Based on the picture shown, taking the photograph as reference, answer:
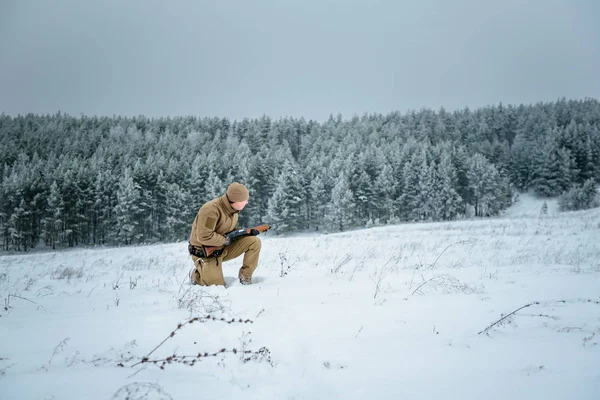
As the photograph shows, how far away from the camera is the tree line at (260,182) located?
156 feet

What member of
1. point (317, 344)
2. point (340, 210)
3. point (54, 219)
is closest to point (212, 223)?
point (317, 344)

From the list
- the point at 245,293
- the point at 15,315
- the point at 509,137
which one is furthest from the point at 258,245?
the point at 509,137

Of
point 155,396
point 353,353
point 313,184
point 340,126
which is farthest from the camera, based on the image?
point 340,126

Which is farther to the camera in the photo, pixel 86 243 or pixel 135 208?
pixel 86 243

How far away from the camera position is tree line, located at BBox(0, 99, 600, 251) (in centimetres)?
4750

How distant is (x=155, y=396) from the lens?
61.1 inches

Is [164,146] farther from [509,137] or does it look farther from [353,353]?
[509,137]

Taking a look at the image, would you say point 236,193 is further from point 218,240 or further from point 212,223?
point 218,240

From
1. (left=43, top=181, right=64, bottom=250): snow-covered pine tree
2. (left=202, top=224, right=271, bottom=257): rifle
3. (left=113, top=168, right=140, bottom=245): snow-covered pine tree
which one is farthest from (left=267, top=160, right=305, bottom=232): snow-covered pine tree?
(left=202, top=224, right=271, bottom=257): rifle

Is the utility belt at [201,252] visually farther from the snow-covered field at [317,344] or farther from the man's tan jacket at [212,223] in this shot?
the snow-covered field at [317,344]

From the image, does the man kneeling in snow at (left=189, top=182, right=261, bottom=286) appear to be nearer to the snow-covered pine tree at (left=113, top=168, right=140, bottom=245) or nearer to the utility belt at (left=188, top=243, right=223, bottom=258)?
the utility belt at (left=188, top=243, right=223, bottom=258)

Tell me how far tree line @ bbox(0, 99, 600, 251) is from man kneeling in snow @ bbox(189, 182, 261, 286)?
39.2m

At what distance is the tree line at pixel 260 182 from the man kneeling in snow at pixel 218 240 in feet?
128

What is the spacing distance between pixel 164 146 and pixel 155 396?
83.3m
